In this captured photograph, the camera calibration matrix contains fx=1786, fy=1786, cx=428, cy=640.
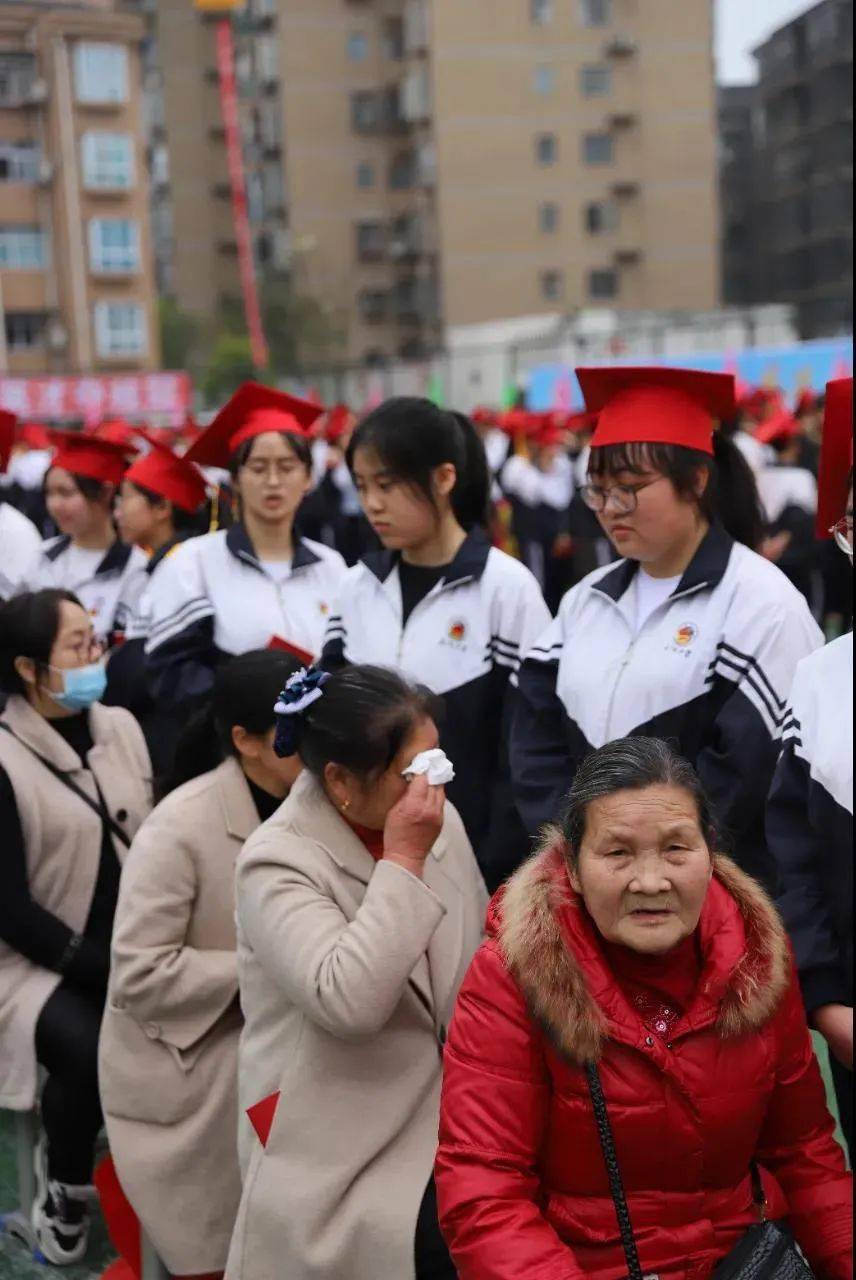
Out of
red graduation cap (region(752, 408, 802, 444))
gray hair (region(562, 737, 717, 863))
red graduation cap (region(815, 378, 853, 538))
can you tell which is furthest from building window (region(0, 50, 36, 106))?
gray hair (region(562, 737, 717, 863))

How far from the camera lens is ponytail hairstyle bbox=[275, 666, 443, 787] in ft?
9.74

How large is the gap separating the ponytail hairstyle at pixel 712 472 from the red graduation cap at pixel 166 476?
9.58ft

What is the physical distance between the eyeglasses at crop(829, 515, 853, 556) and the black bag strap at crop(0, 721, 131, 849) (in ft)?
6.57

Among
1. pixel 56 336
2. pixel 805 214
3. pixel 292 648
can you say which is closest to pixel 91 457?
pixel 292 648

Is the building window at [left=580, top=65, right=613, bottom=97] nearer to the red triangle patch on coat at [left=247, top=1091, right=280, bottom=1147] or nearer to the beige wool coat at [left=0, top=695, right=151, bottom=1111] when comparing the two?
the beige wool coat at [left=0, top=695, right=151, bottom=1111]

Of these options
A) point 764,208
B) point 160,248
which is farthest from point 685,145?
point 160,248

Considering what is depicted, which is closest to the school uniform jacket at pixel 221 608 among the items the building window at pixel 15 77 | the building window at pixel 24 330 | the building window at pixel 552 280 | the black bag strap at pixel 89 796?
the black bag strap at pixel 89 796

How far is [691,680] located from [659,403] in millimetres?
520

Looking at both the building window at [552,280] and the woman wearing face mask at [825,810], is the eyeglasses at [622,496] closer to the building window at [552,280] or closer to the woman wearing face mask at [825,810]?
the woman wearing face mask at [825,810]

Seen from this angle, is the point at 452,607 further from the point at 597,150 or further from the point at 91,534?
the point at 597,150

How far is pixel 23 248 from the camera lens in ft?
145

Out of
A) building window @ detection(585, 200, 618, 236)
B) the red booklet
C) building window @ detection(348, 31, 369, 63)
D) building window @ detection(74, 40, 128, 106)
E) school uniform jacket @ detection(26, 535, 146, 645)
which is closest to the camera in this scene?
the red booklet

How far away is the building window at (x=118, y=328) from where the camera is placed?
44.5m

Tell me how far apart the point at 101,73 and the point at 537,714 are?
4280 cm
